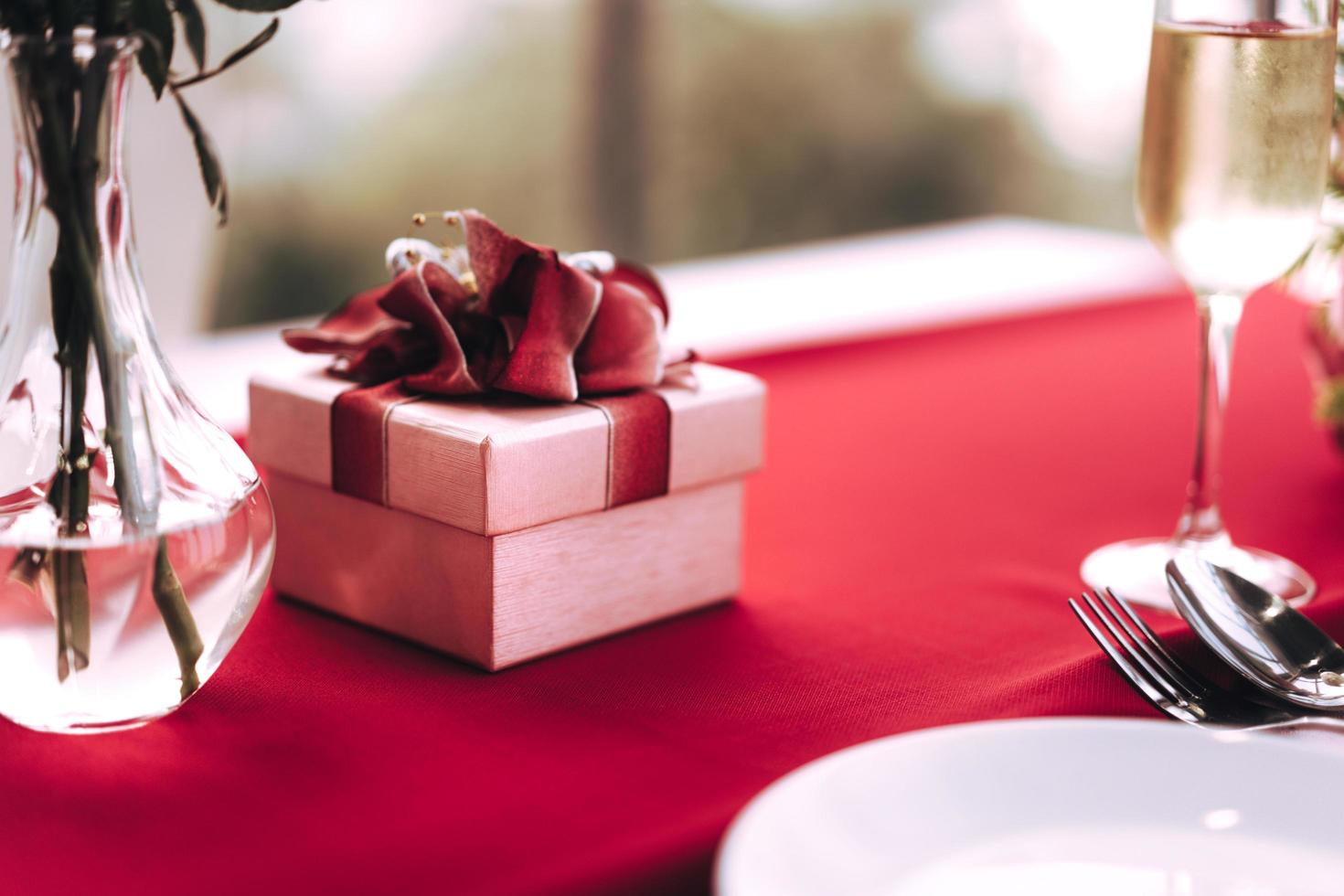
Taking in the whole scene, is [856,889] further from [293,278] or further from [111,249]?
[293,278]

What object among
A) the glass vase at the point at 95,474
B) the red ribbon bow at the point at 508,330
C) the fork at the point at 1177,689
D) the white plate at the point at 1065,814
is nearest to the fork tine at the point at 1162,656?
the fork at the point at 1177,689

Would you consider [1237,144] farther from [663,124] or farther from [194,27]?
[663,124]

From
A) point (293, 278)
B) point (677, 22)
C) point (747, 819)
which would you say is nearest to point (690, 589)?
point (747, 819)

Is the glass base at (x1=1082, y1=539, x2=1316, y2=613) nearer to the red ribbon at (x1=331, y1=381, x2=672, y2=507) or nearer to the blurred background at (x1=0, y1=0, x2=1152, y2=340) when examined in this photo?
the red ribbon at (x1=331, y1=381, x2=672, y2=507)

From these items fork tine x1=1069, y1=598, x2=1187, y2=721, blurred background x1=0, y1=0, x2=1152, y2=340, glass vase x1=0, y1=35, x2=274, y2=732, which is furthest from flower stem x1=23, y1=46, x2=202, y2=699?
blurred background x1=0, y1=0, x2=1152, y2=340

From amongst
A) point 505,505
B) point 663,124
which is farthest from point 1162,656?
point 663,124

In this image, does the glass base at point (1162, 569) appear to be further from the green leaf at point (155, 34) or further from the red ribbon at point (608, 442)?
the green leaf at point (155, 34)
